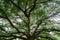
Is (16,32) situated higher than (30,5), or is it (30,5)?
(30,5)

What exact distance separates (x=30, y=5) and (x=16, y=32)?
0.92 metres

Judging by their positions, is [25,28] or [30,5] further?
[25,28]

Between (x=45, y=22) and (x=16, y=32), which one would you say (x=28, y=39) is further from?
(x=45, y=22)

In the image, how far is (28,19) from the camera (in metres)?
4.72

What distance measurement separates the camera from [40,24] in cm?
482

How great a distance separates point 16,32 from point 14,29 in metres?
0.15

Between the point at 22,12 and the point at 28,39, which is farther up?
the point at 22,12

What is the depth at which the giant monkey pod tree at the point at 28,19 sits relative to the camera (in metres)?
4.54

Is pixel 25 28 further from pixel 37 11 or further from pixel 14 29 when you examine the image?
pixel 37 11

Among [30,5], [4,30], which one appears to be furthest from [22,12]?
[4,30]

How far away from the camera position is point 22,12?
4.79 m

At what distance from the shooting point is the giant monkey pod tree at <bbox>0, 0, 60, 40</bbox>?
4.54 meters

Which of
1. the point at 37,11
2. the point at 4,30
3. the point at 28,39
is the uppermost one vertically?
the point at 37,11

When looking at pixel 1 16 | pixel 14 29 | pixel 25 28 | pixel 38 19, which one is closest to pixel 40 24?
pixel 38 19
